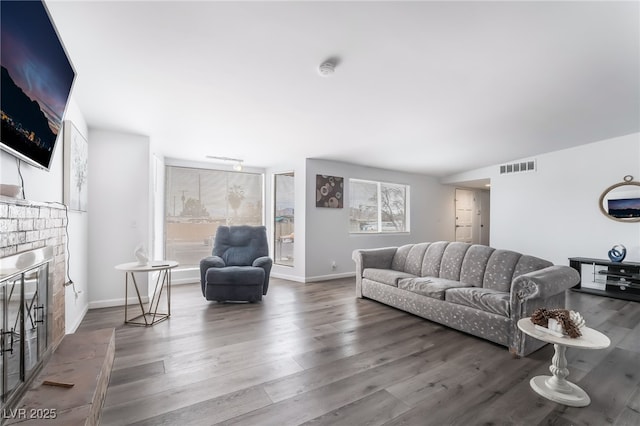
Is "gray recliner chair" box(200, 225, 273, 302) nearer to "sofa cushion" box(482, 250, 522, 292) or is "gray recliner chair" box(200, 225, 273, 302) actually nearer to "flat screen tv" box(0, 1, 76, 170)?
"flat screen tv" box(0, 1, 76, 170)

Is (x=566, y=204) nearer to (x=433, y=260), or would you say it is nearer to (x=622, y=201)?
(x=622, y=201)

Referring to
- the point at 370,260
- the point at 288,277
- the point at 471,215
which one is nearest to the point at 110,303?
the point at 288,277

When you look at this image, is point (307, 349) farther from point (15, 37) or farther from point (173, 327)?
point (15, 37)

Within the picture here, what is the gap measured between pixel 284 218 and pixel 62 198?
11.7 ft

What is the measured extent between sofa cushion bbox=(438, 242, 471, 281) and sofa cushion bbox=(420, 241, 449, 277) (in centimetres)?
6

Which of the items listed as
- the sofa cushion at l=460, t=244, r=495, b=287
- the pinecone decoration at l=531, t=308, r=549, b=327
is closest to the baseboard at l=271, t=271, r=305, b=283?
the sofa cushion at l=460, t=244, r=495, b=287

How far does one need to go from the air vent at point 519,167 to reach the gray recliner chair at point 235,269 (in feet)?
17.7

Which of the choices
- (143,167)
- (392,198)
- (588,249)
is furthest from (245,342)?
(588,249)

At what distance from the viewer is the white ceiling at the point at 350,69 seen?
177cm

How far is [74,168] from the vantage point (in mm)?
2732

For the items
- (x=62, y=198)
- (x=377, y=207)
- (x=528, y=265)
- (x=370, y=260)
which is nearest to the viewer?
(x=62, y=198)

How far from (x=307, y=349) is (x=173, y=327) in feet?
5.04

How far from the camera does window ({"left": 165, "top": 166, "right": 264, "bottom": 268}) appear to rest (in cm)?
502

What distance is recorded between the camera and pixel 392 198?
260 inches
